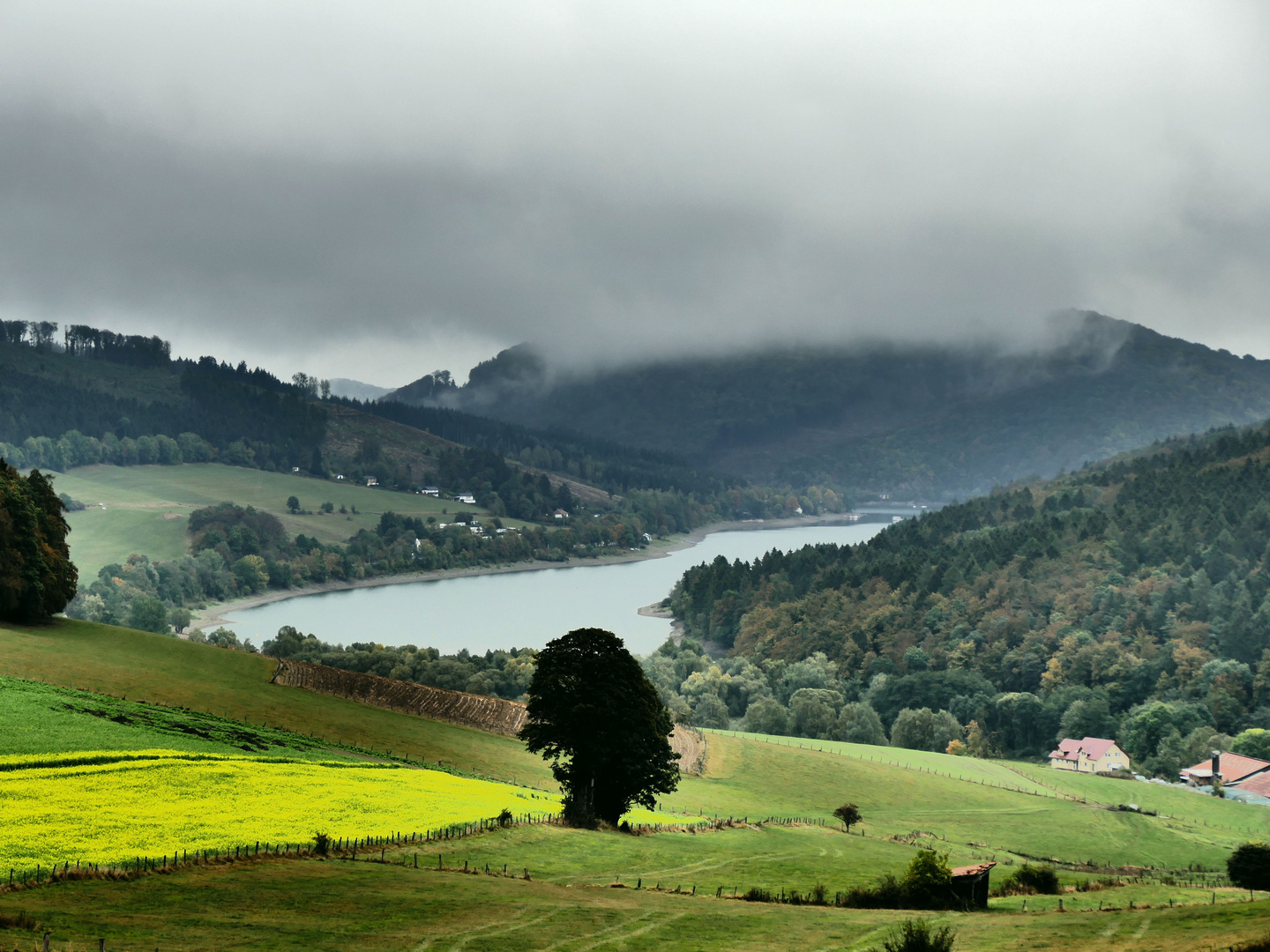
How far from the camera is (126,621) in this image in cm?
13012

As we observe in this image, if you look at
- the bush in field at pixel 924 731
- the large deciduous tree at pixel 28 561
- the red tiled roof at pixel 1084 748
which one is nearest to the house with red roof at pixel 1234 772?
the red tiled roof at pixel 1084 748

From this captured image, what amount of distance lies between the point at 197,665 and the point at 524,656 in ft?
133

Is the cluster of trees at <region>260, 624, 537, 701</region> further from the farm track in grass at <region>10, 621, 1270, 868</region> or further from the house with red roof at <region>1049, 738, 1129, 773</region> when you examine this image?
the house with red roof at <region>1049, 738, 1129, 773</region>

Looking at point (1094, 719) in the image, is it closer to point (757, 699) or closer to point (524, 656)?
point (757, 699)

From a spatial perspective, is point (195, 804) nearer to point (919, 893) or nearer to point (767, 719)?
point (919, 893)

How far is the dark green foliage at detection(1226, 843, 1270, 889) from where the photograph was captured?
34.5 m

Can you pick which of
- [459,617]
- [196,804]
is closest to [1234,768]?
[196,804]

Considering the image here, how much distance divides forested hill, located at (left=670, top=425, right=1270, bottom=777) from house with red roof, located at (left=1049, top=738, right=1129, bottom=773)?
10.4 ft

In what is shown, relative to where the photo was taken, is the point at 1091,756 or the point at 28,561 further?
the point at 1091,756

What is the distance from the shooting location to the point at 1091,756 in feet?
285

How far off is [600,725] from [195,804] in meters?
15.8

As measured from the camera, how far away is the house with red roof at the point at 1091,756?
86.3 meters

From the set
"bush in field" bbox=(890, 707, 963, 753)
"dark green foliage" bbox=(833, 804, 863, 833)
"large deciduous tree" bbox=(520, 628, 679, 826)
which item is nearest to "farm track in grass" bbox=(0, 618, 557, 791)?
"large deciduous tree" bbox=(520, 628, 679, 826)

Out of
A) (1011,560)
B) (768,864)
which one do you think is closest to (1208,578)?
(1011,560)
